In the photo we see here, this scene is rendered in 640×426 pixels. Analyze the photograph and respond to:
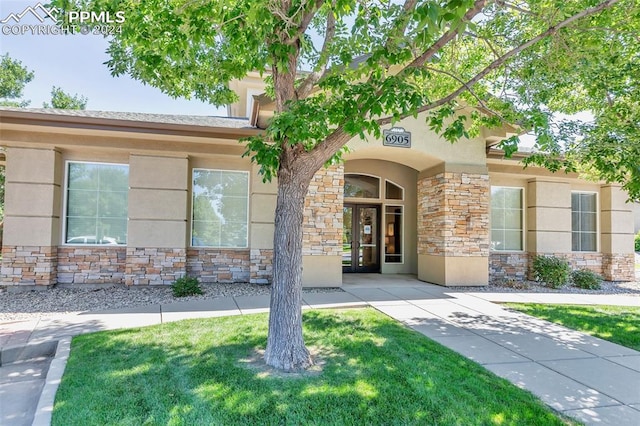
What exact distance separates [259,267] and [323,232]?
2051 millimetres

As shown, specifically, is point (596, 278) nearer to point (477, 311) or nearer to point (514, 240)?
point (514, 240)

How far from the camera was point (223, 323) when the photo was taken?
6.16 m

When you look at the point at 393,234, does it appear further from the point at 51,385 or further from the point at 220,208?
the point at 51,385

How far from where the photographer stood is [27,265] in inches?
355

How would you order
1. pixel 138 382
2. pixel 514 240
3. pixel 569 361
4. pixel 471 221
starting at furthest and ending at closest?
pixel 514 240
pixel 471 221
pixel 569 361
pixel 138 382

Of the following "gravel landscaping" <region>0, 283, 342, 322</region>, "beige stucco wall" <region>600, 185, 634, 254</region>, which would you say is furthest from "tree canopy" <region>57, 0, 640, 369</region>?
"beige stucco wall" <region>600, 185, 634, 254</region>

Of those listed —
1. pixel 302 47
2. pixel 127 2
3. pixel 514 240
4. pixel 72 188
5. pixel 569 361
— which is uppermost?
pixel 127 2

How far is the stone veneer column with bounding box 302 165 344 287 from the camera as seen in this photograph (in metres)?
9.70

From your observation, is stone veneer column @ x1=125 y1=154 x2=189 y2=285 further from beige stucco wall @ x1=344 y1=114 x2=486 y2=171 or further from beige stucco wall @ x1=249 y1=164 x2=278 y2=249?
beige stucco wall @ x1=344 y1=114 x2=486 y2=171

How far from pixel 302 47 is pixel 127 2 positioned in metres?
2.31

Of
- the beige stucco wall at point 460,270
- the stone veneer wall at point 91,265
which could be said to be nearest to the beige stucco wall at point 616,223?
the beige stucco wall at point 460,270

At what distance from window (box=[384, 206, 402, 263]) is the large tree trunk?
8.83 meters

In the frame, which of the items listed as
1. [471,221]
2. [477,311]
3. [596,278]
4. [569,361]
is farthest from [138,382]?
[596,278]

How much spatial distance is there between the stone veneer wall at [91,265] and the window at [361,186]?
7.26 m
